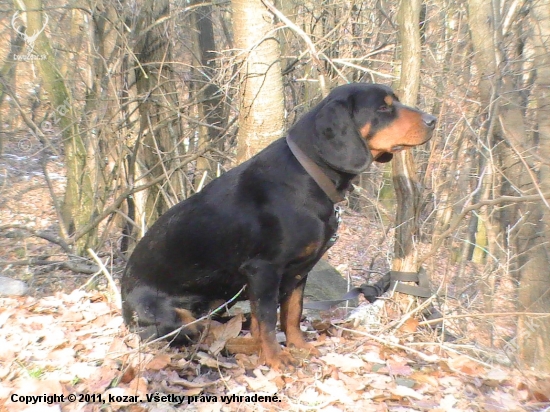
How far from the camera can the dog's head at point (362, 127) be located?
3721 millimetres

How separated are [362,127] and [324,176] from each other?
460 mm

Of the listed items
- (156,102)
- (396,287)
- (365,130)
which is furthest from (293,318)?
(156,102)

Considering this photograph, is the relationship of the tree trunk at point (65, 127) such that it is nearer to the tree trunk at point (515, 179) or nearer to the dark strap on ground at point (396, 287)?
the dark strap on ground at point (396, 287)

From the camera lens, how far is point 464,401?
3227 millimetres

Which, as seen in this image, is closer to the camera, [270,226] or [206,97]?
[270,226]

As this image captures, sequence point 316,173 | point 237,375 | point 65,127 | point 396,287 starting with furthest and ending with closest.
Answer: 1. point 65,127
2. point 396,287
3. point 316,173
4. point 237,375

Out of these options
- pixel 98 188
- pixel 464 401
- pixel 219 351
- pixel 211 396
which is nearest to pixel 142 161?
pixel 98 188

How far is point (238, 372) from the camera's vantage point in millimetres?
3547

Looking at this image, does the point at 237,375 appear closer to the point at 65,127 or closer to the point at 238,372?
the point at 238,372

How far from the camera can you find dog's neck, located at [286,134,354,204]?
371 cm

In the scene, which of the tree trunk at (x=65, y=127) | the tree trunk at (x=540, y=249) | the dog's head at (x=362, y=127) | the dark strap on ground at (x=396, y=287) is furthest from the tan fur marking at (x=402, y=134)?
the tree trunk at (x=65, y=127)

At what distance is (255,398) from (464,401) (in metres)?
1.25

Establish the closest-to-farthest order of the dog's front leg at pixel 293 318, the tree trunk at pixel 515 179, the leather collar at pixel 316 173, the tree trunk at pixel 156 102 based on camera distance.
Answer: the leather collar at pixel 316 173
the dog's front leg at pixel 293 318
the tree trunk at pixel 515 179
the tree trunk at pixel 156 102

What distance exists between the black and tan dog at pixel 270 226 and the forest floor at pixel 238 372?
0.25 meters
